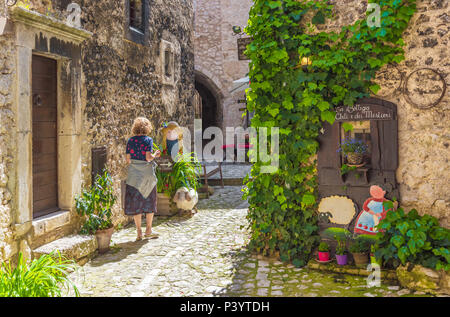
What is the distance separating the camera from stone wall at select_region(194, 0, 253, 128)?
16.7 m

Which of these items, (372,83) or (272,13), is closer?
(372,83)

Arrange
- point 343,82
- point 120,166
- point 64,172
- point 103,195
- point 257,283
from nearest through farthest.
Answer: point 257,283 → point 343,82 → point 64,172 → point 103,195 → point 120,166

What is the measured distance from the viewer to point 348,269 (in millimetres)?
4465

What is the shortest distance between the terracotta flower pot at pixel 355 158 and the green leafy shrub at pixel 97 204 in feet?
10.3

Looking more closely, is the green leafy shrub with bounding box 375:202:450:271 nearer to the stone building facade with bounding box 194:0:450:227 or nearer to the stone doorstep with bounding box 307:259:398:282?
the stone doorstep with bounding box 307:259:398:282

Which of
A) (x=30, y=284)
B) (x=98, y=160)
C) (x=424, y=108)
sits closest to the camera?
(x=30, y=284)

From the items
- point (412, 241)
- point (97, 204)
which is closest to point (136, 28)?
point (97, 204)

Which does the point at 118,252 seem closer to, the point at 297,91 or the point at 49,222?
the point at 49,222

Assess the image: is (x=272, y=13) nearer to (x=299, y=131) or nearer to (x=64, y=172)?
(x=299, y=131)

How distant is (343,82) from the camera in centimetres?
461

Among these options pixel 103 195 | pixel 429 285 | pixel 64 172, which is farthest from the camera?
pixel 103 195

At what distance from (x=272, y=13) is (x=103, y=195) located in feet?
10.7

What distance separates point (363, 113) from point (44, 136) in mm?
3646
